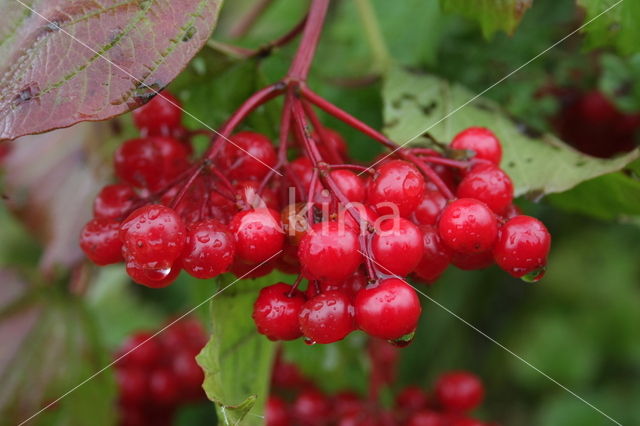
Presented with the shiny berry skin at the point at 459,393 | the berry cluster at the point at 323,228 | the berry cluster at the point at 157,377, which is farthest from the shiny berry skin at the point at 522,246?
the berry cluster at the point at 157,377

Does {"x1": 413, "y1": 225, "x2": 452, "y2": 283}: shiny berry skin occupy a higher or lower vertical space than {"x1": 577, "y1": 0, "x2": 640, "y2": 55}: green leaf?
lower

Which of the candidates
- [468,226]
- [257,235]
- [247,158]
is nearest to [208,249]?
[257,235]

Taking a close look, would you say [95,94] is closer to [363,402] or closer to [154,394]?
[363,402]

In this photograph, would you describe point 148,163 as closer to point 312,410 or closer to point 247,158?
point 247,158

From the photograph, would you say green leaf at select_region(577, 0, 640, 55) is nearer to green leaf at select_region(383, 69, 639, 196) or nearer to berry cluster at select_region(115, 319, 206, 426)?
green leaf at select_region(383, 69, 639, 196)

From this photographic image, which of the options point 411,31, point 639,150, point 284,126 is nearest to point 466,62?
point 411,31

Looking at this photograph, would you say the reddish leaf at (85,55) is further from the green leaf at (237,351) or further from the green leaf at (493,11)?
the green leaf at (493,11)

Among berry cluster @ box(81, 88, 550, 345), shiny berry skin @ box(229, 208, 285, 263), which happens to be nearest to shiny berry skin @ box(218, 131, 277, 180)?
berry cluster @ box(81, 88, 550, 345)
